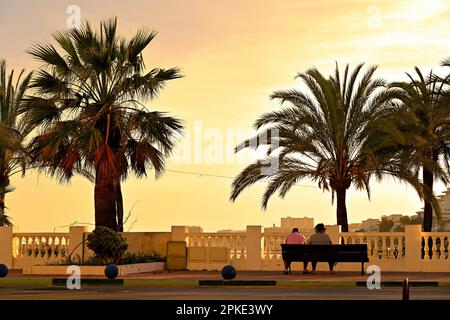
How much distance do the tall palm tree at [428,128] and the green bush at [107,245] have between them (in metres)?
13.1

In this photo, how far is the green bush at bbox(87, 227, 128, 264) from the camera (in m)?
33.2

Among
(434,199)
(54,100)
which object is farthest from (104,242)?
(434,199)

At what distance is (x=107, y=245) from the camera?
33.2 metres

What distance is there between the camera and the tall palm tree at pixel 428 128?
4153 centimetres

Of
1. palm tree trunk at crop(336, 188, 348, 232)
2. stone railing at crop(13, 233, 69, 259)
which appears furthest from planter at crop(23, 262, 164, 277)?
palm tree trunk at crop(336, 188, 348, 232)

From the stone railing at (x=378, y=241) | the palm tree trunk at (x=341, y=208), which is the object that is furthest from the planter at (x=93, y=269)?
the palm tree trunk at (x=341, y=208)

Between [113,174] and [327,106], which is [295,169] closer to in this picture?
[327,106]

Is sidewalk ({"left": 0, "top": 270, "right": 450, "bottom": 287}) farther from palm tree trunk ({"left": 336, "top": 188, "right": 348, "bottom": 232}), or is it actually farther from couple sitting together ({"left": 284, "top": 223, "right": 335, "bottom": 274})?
palm tree trunk ({"left": 336, "top": 188, "right": 348, "bottom": 232})

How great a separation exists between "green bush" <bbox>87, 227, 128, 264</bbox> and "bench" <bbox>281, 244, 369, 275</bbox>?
17.8 feet

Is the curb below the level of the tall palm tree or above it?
A: below

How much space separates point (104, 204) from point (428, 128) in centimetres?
1479

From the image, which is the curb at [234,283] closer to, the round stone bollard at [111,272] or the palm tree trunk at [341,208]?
the round stone bollard at [111,272]

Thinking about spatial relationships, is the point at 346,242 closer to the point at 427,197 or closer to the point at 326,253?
the point at 326,253

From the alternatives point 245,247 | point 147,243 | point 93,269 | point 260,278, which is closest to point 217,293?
point 260,278
